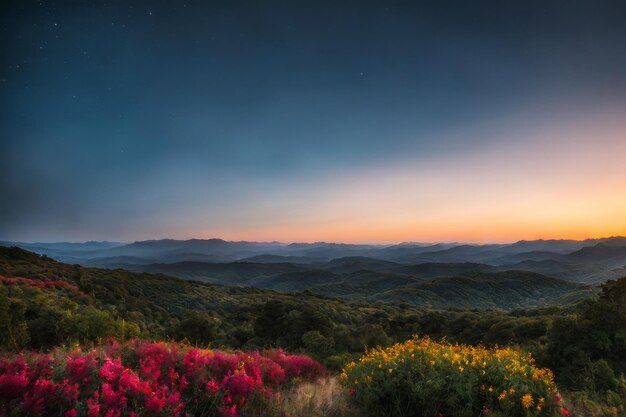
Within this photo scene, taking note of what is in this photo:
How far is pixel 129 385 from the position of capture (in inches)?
181

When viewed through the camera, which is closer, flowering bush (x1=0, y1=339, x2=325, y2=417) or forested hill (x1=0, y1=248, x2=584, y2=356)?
flowering bush (x1=0, y1=339, x2=325, y2=417)

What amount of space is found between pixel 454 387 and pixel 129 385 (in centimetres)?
495

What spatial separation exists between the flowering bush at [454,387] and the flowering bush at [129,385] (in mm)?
1897

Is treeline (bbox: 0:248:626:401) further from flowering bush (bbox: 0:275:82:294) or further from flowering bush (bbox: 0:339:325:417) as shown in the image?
flowering bush (bbox: 0:339:325:417)

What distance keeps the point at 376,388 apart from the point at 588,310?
1431cm

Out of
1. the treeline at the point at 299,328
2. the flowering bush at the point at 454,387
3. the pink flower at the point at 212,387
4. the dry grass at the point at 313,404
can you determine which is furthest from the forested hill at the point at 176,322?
the flowering bush at the point at 454,387

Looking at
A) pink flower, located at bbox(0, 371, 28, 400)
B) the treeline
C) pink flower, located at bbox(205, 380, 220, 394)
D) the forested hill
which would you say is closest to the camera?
pink flower, located at bbox(0, 371, 28, 400)

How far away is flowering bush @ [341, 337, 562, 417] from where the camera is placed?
556 cm

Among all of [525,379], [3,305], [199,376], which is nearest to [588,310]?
[525,379]

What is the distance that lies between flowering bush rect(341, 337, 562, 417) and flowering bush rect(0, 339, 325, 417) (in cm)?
190

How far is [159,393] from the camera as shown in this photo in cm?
479

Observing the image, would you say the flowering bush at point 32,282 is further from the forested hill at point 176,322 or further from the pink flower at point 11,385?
the pink flower at point 11,385

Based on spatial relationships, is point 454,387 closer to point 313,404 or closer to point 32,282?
point 313,404

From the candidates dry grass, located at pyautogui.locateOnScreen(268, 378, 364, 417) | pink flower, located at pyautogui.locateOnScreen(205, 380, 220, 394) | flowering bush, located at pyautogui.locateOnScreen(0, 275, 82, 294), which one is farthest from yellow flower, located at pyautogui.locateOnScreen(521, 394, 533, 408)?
flowering bush, located at pyautogui.locateOnScreen(0, 275, 82, 294)
